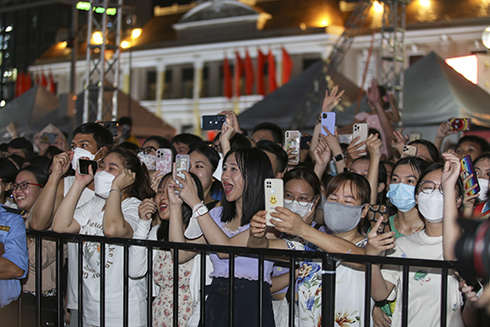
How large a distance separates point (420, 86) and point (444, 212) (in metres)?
7.80

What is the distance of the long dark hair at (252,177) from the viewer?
327 centimetres

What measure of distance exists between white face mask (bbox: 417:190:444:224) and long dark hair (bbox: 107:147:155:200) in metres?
2.02

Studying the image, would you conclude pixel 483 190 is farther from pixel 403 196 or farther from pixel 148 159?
pixel 148 159

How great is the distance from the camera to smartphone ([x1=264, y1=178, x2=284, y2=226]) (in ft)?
9.08

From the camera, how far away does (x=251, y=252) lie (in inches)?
113

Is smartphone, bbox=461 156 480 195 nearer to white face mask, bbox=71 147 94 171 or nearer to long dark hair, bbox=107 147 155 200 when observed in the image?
long dark hair, bbox=107 147 155 200

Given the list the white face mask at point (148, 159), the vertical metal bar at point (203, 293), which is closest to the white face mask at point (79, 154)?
the white face mask at point (148, 159)

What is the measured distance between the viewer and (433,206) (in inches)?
125

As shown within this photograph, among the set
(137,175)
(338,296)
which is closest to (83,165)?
(137,175)

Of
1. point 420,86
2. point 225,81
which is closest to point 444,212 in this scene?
point 420,86

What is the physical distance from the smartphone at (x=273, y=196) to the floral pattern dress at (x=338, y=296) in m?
0.49

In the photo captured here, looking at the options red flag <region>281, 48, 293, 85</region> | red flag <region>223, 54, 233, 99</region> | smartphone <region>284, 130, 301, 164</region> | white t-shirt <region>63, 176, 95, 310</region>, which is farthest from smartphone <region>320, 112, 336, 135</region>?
red flag <region>223, 54, 233, 99</region>

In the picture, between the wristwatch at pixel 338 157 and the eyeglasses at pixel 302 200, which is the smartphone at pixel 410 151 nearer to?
the wristwatch at pixel 338 157

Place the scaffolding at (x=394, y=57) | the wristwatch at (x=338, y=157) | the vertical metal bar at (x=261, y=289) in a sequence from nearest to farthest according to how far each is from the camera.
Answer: the vertical metal bar at (x=261, y=289), the wristwatch at (x=338, y=157), the scaffolding at (x=394, y=57)
